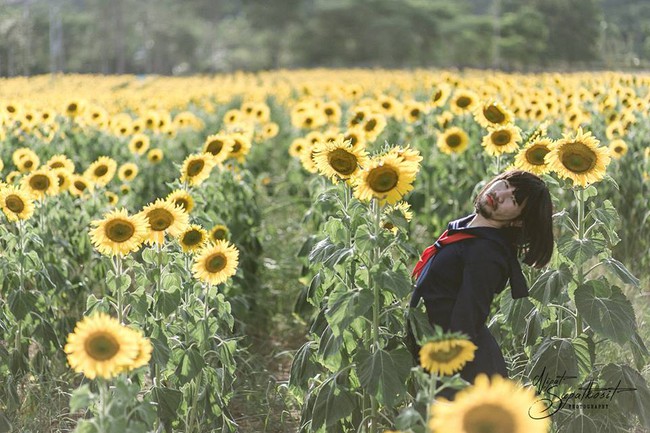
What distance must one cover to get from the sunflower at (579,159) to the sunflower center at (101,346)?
183 centimetres

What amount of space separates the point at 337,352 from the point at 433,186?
12.1ft

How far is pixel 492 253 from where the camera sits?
10.0 feet

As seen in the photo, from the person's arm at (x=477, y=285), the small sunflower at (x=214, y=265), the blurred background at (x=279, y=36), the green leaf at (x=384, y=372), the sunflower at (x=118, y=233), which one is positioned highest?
the person's arm at (x=477, y=285)

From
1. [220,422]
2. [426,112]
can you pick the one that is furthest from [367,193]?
[426,112]

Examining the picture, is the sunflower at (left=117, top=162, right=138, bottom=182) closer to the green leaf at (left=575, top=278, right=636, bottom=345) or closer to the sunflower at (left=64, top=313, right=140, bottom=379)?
the green leaf at (left=575, top=278, right=636, bottom=345)

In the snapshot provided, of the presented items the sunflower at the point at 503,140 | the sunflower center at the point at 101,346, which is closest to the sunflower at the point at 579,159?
the sunflower at the point at 503,140

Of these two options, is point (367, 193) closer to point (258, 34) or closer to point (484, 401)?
point (484, 401)

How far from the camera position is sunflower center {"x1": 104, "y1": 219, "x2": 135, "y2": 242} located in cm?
327

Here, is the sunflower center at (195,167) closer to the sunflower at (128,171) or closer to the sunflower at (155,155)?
the sunflower at (128,171)

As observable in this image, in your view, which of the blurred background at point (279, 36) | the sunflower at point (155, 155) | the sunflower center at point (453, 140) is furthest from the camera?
the blurred background at point (279, 36)

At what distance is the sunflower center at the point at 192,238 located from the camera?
11.8 feet

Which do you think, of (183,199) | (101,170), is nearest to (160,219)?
(183,199)

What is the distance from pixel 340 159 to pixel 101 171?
257 cm

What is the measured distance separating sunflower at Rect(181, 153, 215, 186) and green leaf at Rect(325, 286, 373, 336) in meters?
1.65
